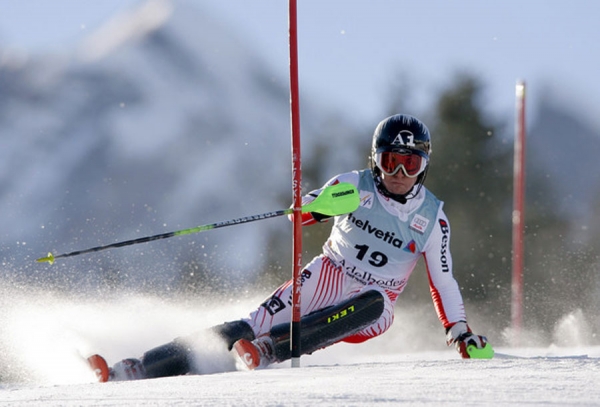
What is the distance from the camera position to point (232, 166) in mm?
118188

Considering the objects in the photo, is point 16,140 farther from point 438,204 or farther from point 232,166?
point 438,204

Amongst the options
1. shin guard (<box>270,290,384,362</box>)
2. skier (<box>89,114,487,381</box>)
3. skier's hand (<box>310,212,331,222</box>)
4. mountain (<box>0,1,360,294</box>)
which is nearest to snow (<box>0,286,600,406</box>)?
shin guard (<box>270,290,384,362</box>)

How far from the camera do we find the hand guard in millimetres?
5543

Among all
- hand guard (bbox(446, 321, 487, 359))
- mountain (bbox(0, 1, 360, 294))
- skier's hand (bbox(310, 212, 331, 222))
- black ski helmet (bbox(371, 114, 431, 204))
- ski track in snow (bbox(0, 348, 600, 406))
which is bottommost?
ski track in snow (bbox(0, 348, 600, 406))

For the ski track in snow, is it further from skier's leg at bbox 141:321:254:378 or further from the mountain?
the mountain

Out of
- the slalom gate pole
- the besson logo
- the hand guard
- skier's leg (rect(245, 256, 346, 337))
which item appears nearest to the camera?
the hand guard

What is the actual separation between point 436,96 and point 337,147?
15.8m

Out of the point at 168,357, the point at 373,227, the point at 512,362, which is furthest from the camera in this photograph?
the point at 373,227

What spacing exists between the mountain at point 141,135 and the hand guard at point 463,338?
3017 inches

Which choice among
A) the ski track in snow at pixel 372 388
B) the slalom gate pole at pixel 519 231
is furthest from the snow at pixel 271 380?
the slalom gate pole at pixel 519 231

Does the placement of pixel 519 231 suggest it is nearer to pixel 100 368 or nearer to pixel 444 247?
pixel 444 247

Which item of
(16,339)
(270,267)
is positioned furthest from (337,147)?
(16,339)

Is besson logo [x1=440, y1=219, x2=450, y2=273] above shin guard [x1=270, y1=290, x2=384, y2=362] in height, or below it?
above

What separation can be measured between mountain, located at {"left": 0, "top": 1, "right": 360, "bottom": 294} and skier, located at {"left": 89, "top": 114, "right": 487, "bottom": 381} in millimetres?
76208
